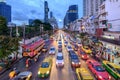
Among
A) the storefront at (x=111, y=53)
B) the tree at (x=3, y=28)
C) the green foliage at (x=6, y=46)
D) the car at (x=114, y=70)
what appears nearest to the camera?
the car at (x=114, y=70)

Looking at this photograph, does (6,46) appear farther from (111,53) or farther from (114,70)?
(111,53)

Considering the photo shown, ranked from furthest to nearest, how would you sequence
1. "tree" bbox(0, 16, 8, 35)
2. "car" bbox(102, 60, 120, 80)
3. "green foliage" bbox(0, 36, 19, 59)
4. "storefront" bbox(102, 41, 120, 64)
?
"tree" bbox(0, 16, 8, 35)
"storefront" bbox(102, 41, 120, 64)
"green foliage" bbox(0, 36, 19, 59)
"car" bbox(102, 60, 120, 80)

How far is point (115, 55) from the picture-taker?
40031mm

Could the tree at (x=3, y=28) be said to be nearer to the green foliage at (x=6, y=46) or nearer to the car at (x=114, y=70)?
the green foliage at (x=6, y=46)

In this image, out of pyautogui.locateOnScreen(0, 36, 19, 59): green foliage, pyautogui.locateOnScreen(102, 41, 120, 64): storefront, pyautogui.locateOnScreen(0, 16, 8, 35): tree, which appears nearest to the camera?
pyautogui.locateOnScreen(0, 36, 19, 59): green foliage

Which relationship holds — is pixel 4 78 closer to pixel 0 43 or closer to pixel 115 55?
pixel 0 43

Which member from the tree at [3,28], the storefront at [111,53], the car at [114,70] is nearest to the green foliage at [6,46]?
the car at [114,70]

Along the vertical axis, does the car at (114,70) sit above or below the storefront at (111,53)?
below

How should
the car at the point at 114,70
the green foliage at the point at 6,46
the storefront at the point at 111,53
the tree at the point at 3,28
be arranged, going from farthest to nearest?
the tree at the point at 3,28 → the storefront at the point at 111,53 → the green foliage at the point at 6,46 → the car at the point at 114,70

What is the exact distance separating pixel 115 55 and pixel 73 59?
26.5ft

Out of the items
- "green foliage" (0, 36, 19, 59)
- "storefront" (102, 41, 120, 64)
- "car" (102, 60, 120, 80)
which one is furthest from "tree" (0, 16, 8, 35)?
"car" (102, 60, 120, 80)

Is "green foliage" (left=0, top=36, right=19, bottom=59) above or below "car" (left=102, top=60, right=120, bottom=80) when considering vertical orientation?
above

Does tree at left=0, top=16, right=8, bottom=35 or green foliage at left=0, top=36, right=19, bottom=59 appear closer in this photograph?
green foliage at left=0, top=36, right=19, bottom=59

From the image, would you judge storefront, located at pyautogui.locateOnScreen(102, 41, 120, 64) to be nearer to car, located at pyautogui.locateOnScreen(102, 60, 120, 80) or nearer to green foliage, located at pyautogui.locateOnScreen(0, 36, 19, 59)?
car, located at pyautogui.locateOnScreen(102, 60, 120, 80)
